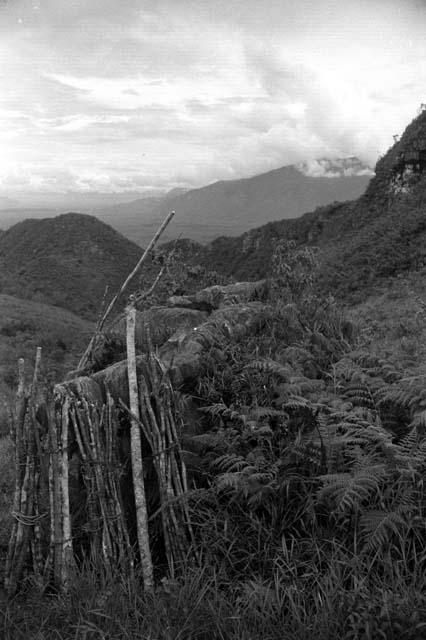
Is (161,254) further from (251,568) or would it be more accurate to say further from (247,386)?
(251,568)

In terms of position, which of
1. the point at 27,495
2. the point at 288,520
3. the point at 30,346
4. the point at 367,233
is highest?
the point at 367,233

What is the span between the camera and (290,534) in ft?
9.42

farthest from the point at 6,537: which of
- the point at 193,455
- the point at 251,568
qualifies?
the point at 251,568

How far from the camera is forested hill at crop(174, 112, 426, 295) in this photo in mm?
34031

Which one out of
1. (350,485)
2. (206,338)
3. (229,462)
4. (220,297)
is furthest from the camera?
(220,297)

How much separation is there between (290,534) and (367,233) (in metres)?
50.2

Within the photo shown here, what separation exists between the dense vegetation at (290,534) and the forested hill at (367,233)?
30.2 feet

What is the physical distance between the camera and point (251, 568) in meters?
2.94

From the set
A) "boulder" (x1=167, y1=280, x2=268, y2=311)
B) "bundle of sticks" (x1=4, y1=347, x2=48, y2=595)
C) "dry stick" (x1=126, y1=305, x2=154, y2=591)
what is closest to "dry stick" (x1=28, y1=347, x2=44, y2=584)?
"bundle of sticks" (x1=4, y1=347, x2=48, y2=595)

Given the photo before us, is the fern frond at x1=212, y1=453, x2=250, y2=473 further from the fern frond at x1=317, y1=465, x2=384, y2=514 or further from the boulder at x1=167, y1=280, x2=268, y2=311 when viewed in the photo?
the boulder at x1=167, y1=280, x2=268, y2=311

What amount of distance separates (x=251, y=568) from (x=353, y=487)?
0.83 m

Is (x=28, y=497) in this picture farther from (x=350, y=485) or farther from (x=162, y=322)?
(x=162, y=322)

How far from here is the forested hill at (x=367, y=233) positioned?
1340 inches

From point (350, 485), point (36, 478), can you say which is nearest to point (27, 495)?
point (36, 478)
